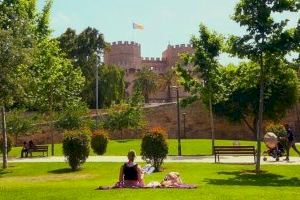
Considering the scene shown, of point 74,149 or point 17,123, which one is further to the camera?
point 17,123

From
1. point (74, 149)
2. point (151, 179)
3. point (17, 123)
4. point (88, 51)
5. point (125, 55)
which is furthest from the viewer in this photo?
point (125, 55)

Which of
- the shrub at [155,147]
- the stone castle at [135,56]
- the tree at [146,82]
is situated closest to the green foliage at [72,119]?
the shrub at [155,147]

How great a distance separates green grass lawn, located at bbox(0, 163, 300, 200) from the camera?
12.0 meters

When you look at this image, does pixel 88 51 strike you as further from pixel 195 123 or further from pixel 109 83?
pixel 195 123

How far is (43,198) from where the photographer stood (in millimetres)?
12047

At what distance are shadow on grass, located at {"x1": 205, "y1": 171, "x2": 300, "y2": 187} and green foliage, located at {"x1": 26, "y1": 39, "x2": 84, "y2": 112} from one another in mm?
9587

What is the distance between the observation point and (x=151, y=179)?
16.3m

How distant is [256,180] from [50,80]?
16.6 metres

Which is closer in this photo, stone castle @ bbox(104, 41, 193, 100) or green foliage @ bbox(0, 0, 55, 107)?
green foliage @ bbox(0, 0, 55, 107)

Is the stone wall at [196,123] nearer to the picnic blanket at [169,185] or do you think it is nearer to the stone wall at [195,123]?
the stone wall at [195,123]

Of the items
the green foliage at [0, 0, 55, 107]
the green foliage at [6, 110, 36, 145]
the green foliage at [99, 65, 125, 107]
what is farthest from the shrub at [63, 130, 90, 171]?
the green foliage at [99, 65, 125, 107]

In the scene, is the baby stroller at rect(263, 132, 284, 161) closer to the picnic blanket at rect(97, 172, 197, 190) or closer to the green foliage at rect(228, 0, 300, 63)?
the green foliage at rect(228, 0, 300, 63)

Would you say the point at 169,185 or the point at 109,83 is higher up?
the point at 109,83

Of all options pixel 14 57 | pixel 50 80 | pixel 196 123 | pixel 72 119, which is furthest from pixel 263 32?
pixel 196 123
